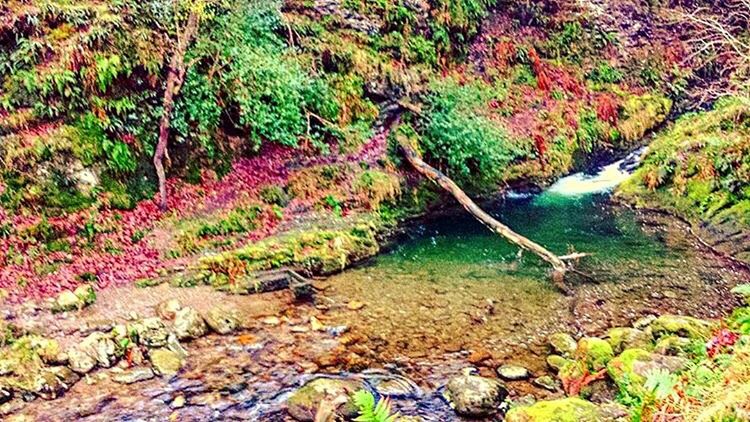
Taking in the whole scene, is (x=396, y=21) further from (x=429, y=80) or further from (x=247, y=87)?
(x=247, y=87)

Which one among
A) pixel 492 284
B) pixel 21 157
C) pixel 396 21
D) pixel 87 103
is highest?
pixel 396 21

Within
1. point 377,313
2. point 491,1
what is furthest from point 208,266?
point 491,1

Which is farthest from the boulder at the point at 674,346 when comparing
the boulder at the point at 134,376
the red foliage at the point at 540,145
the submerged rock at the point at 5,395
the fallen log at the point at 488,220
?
the red foliage at the point at 540,145

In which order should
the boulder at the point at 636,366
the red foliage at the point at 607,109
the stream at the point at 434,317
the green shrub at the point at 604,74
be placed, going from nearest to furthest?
the boulder at the point at 636,366, the stream at the point at 434,317, the red foliage at the point at 607,109, the green shrub at the point at 604,74

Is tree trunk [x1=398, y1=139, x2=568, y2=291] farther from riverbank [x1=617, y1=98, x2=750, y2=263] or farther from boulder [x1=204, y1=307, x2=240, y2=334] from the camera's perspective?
boulder [x1=204, y1=307, x2=240, y2=334]

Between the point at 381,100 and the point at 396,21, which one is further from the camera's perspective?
the point at 396,21

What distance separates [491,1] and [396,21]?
17.8 feet

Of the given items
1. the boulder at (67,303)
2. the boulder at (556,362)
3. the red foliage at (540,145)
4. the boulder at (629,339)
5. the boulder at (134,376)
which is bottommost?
the boulder at (556,362)

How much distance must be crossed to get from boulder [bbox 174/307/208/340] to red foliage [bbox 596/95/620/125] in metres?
16.0

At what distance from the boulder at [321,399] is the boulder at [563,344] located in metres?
2.82

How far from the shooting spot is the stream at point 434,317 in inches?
246

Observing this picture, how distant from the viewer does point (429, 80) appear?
15.7 m

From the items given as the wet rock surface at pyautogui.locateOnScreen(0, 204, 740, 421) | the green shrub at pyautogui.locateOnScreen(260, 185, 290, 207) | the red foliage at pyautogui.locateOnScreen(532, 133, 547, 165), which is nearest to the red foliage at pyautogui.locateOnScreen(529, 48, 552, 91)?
the red foliage at pyautogui.locateOnScreen(532, 133, 547, 165)

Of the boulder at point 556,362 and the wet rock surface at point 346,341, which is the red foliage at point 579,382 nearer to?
the wet rock surface at point 346,341
